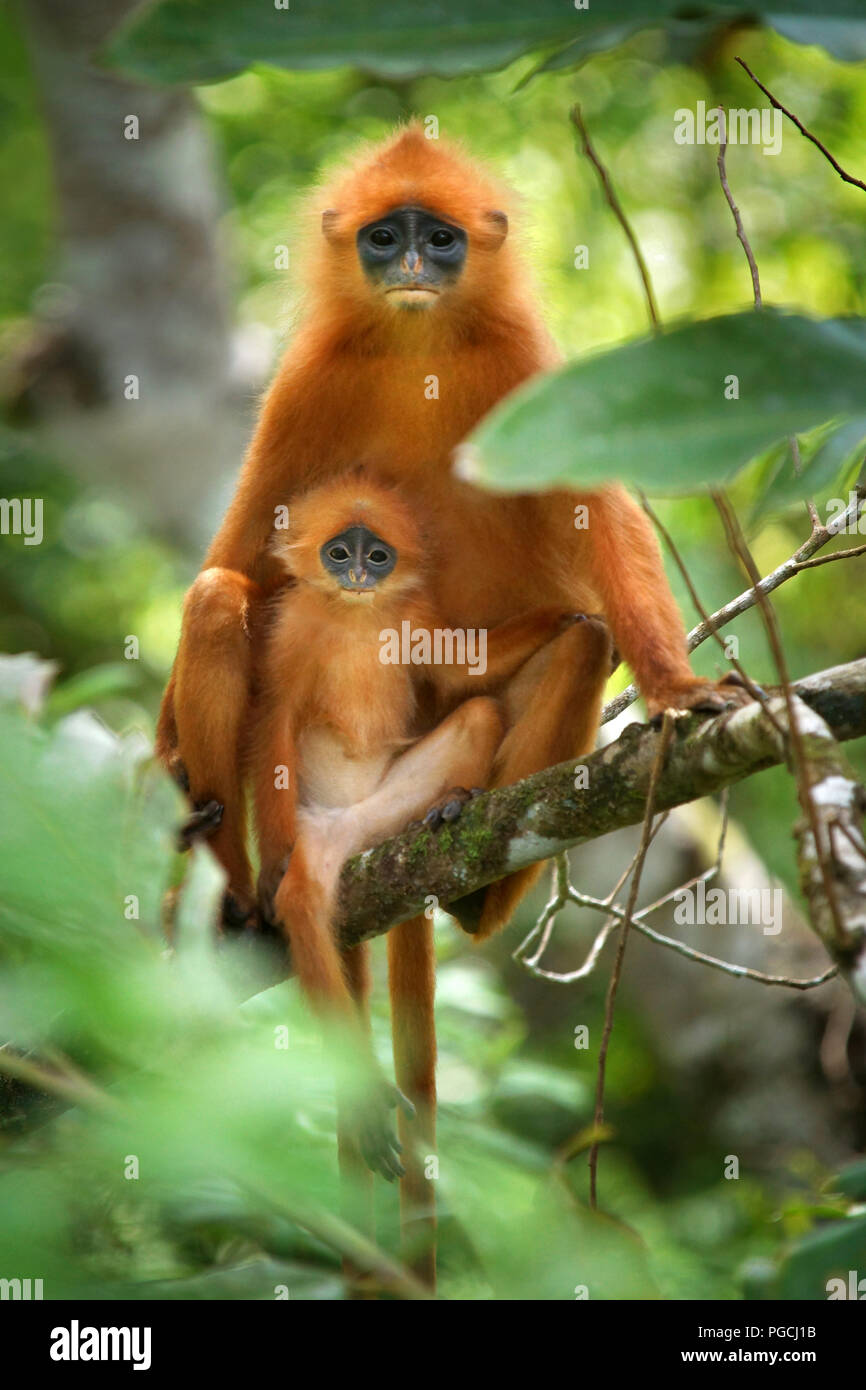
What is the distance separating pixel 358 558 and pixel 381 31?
100 inches

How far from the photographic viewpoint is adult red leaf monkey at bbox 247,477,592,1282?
3.35 metres

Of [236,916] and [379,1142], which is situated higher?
[236,916]

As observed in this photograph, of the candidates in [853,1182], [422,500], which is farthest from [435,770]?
[853,1182]

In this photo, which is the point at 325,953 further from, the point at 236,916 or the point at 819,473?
the point at 819,473

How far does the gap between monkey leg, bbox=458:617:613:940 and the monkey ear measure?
1.28 metres

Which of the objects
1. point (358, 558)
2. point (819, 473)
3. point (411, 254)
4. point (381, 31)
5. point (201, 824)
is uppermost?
point (411, 254)

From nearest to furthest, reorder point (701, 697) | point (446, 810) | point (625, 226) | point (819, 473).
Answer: point (819, 473)
point (625, 226)
point (701, 697)
point (446, 810)

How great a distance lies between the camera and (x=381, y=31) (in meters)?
1.14

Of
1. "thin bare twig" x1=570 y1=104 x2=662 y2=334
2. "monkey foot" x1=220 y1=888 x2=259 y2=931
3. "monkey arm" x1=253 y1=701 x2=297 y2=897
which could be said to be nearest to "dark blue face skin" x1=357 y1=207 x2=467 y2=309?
"monkey arm" x1=253 y1=701 x2=297 y2=897

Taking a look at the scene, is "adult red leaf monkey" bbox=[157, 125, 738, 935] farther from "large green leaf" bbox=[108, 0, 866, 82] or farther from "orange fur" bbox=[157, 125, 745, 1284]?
"large green leaf" bbox=[108, 0, 866, 82]

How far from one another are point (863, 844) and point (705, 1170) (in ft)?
19.3

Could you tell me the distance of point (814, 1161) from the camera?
563cm

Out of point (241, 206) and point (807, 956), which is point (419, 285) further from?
point (241, 206)
